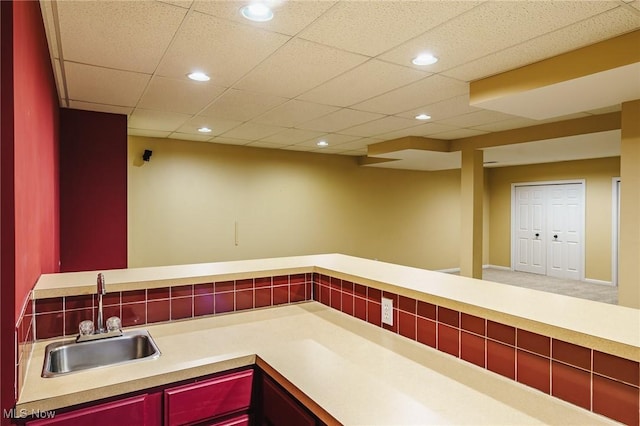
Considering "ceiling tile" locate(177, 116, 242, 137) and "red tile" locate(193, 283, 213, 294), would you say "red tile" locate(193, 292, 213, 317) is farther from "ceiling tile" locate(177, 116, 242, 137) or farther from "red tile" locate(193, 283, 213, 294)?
"ceiling tile" locate(177, 116, 242, 137)

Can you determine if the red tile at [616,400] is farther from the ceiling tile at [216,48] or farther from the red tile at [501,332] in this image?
the ceiling tile at [216,48]

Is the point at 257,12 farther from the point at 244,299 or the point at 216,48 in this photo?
the point at 244,299

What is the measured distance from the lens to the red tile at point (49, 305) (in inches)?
69.7

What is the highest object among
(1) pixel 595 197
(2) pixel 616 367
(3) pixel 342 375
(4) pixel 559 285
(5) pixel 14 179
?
(1) pixel 595 197

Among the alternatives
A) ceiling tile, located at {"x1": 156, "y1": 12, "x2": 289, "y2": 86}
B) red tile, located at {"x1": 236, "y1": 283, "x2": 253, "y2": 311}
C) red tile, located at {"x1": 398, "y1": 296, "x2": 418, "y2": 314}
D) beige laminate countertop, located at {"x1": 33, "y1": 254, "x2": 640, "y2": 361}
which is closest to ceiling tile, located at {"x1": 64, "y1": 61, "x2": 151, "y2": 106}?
ceiling tile, located at {"x1": 156, "y1": 12, "x2": 289, "y2": 86}

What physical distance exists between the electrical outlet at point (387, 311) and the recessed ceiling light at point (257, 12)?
1.49 m

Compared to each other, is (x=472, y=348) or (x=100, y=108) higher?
(x=100, y=108)

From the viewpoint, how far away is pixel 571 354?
119 cm

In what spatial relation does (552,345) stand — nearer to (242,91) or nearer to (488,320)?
(488,320)

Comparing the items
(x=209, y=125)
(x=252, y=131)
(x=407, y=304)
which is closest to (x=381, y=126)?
(x=252, y=131)

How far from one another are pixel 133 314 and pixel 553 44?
2.77 meters

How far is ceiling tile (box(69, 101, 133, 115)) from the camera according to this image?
3625mm

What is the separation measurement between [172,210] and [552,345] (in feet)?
17.3

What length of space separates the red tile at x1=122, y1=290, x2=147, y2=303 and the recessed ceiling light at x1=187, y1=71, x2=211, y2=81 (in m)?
1.61
